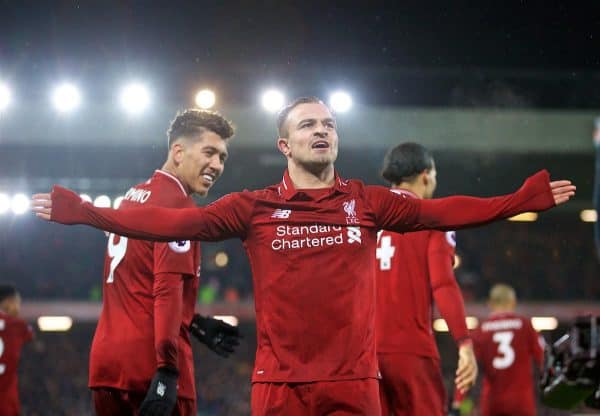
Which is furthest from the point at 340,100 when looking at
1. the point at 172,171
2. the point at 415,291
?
the point at 172,171

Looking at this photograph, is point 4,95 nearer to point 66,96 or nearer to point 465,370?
point 66,96

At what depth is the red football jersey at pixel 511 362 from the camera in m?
7.29

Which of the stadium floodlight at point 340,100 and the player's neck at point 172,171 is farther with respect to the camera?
the stadium floodlight at point 340,100

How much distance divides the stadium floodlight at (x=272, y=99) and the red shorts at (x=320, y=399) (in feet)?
32.5

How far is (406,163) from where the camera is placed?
409 centimetres

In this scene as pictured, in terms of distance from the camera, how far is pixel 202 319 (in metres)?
3.70

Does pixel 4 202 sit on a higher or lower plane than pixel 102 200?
lower

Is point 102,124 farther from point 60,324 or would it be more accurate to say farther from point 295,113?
point 295,113

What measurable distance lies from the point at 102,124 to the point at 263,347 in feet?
38.1

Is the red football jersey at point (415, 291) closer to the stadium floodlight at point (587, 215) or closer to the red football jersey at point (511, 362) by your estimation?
the red football jersey at point (511, 362)

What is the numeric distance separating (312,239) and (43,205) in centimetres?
87

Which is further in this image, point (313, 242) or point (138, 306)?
point (138, 306)

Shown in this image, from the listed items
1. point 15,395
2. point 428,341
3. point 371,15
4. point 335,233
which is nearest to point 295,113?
point 335,233

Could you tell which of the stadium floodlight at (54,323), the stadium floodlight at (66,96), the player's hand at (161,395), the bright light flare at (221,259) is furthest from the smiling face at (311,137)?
the bright light flare at (221,259)
